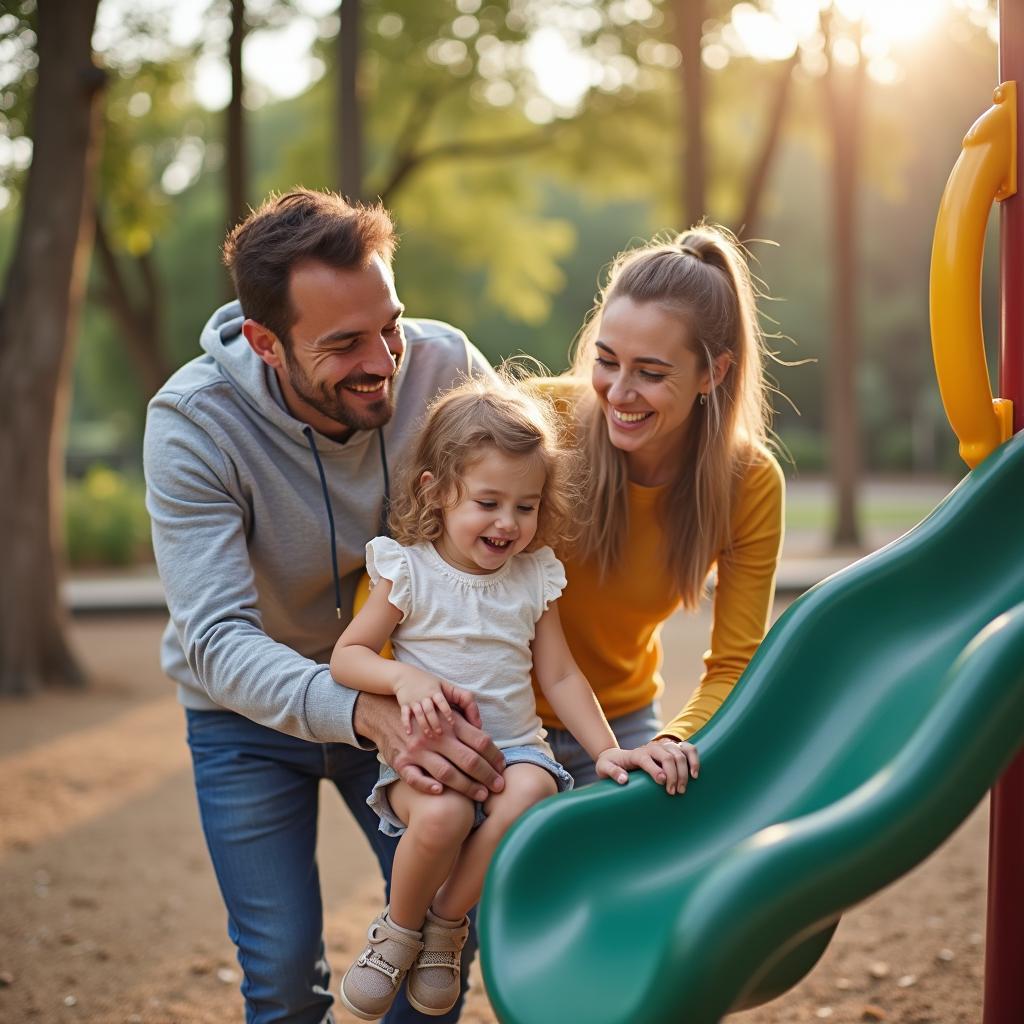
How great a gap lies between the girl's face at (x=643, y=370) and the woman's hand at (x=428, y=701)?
0.64 meters

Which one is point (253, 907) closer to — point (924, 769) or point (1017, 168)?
point (924, 769)

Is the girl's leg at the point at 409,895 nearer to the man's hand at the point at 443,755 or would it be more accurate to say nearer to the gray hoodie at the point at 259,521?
the man's hand at the point at 443,755

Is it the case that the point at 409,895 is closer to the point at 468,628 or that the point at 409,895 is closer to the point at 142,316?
the point at 468,628

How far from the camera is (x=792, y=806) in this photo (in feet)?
8.00

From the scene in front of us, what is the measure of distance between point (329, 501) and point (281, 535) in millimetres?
124

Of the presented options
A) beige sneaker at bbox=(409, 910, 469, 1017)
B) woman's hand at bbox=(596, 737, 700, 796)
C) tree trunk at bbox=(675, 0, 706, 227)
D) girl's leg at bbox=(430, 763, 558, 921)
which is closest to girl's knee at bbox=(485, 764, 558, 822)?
girl's leg at bbox=(430, 763, 558, 921)

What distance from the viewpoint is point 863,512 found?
21750 mm

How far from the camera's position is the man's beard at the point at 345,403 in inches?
104

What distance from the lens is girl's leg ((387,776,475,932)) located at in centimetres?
228

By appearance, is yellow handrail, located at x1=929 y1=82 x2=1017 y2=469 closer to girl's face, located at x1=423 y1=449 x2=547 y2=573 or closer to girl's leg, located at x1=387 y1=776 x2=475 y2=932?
girl's face, located at x1=423 y1=449 x2=547 y2=573

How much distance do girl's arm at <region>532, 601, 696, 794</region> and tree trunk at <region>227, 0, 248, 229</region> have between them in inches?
373

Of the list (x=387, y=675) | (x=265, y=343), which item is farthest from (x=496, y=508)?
(x=265, y=343)

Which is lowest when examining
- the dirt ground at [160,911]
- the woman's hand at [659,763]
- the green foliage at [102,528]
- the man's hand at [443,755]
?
the green foliage at [102,528]

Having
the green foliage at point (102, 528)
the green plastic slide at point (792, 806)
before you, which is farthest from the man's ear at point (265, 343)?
the green foliage at point (102, 528)
